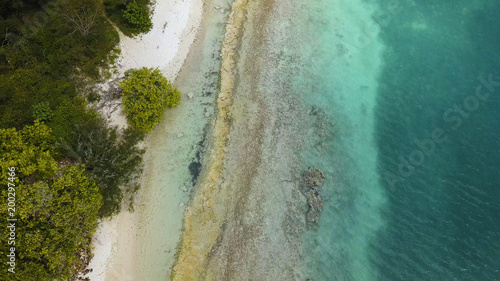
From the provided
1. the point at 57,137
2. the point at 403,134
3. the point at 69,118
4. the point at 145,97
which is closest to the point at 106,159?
the point at 57,137

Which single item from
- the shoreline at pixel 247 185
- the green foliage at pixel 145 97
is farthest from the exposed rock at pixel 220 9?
the green foliage at pixel 145 97

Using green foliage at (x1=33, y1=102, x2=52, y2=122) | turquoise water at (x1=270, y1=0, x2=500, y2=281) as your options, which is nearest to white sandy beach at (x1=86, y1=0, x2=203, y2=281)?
green foliage at (x1=33, y1=102, x2=52, y2=122)

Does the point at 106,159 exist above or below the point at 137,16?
below

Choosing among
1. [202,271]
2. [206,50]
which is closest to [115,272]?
[202,271]

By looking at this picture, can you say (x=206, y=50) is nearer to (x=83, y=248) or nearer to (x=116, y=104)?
(x=116, y=104)

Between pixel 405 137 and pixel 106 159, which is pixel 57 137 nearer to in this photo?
pixel 106 159

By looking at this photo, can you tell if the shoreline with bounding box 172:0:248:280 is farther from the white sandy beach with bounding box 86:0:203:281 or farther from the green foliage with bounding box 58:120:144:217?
the green foliage with bounding box 58:120:144:217
